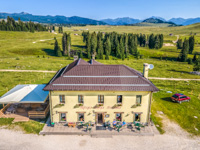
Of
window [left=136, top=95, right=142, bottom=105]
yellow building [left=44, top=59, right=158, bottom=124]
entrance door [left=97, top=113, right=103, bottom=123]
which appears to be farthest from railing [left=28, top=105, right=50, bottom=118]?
window [left=136, top=95, right=142, bottom=105]

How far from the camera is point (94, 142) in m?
20.5

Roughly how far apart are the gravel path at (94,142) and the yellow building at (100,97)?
3.14 meters

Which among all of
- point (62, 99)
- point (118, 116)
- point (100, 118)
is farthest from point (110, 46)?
point (62, 99)

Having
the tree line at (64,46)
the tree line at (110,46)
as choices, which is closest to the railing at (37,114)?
the tree line at (110,46)

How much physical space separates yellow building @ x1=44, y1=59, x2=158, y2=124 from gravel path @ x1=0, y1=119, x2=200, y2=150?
3.14 metres

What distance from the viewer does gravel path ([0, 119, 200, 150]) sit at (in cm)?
1966

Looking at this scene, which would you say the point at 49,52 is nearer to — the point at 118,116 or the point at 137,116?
the point at 118,116

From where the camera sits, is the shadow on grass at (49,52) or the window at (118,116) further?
the shadow on grass at (49,52)

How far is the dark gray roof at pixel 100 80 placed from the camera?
72.3 ft

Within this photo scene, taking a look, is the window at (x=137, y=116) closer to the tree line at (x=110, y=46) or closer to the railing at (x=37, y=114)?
the railing at (x=37, y=114)

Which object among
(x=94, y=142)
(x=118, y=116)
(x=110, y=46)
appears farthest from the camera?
(x=110, y=46)

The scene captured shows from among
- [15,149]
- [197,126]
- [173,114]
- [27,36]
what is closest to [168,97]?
[173,114]

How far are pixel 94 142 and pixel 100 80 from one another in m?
8.89

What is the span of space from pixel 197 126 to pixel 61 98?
22.6 metres
